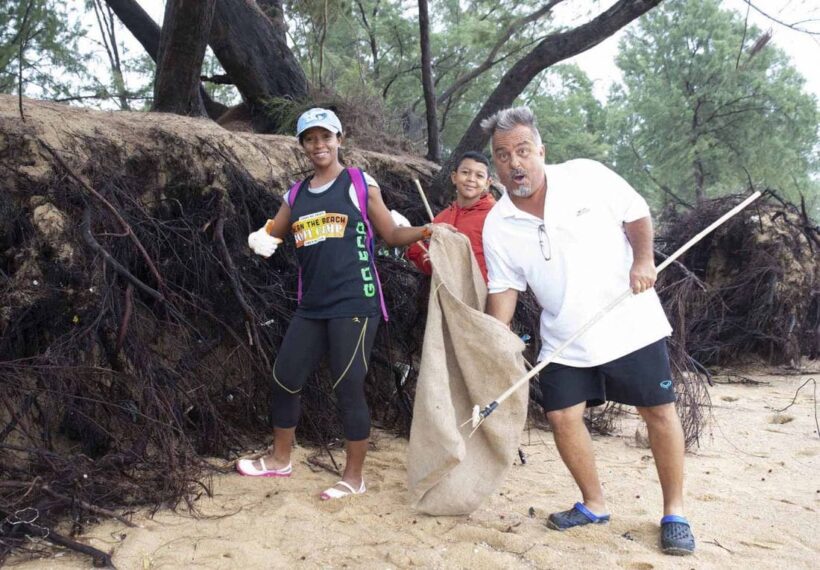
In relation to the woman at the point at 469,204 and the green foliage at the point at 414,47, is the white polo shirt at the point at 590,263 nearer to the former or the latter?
the woman at the point at 469,204

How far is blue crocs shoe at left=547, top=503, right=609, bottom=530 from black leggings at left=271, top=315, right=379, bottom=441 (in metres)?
0.97

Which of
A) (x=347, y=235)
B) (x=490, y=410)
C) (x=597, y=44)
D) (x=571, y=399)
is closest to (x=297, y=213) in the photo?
(x=347, y=235)

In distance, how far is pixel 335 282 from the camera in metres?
3.41

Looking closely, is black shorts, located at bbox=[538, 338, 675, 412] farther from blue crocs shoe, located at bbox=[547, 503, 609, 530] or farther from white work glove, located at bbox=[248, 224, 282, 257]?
white work glove, located at bbox=[248, 224, 282, 257]

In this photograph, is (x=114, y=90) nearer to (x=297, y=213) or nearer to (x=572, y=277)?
(x=297, y=213)

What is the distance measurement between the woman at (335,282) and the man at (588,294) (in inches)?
23.2

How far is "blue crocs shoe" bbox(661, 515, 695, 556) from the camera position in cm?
285

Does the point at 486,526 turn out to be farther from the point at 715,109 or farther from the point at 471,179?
the point at 715,109

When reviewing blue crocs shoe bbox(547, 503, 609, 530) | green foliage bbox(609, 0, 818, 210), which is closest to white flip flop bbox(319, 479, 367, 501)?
blue crocs shoe bbox(547, 503, 609, 530)

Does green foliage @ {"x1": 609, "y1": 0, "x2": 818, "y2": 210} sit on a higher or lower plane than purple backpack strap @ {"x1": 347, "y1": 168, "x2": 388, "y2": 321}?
higher

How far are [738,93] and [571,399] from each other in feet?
72.7

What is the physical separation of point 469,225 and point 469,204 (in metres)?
0.17

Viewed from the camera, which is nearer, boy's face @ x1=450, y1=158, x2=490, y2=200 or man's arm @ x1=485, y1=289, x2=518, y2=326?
man's arm @ x1=485, y1=289, x2=518, y2=326

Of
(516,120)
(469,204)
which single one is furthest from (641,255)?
(469,204)
